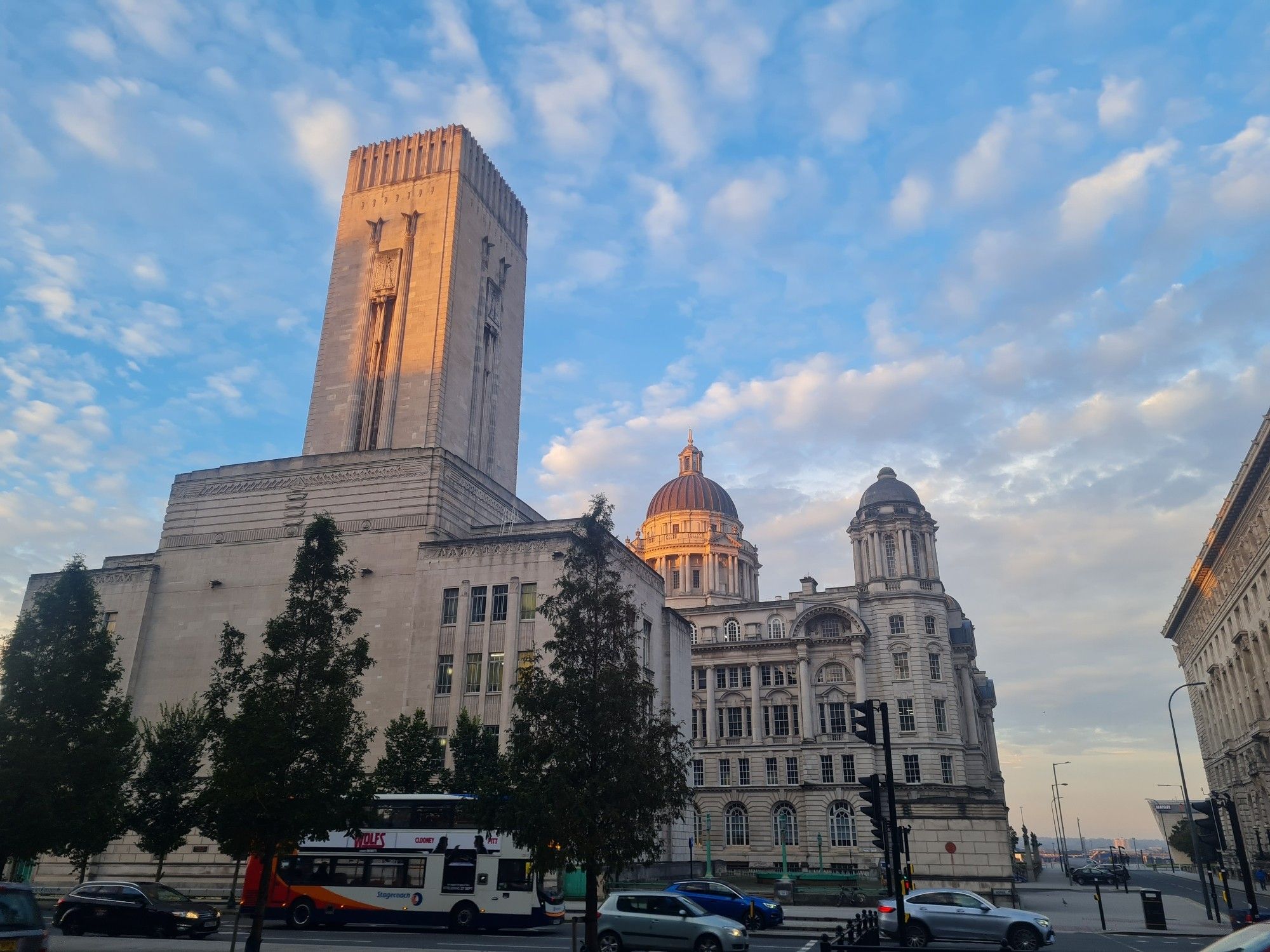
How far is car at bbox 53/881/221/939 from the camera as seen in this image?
27.6 metres

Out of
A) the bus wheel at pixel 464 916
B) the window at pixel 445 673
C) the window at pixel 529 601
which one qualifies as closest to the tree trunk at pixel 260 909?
the bus wheel at pixel 464 916

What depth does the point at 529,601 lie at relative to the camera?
160 feet

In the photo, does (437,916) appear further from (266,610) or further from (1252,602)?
(1252,602)

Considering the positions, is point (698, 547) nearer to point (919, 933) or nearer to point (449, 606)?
point (449, 606)

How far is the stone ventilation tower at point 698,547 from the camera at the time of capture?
110312 mm

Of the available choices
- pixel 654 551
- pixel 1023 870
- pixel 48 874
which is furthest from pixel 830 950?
pixel 654 551

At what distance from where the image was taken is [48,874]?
49.7m

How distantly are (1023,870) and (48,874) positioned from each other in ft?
229

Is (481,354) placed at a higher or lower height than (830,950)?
higher

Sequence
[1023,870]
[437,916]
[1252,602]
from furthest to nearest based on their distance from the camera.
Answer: [1023,870], [1252,602], [437,916]

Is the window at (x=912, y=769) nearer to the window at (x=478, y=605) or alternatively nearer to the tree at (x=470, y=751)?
the window at (x=478, y=605)

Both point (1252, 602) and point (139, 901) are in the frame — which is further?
point (1252, 602)

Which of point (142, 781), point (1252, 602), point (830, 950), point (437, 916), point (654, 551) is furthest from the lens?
point (654, 551)

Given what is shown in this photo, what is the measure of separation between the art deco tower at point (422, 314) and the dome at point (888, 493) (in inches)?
1436
